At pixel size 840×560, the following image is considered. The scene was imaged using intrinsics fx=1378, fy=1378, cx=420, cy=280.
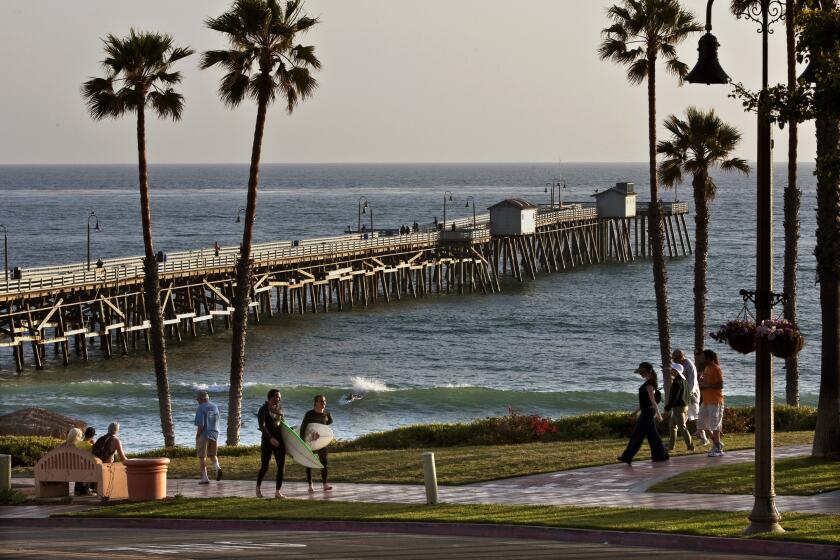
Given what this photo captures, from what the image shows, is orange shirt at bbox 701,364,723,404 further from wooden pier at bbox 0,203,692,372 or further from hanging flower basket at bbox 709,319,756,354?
wooden pier at bbox 0,203,692,372

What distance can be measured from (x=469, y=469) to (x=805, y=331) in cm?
4873

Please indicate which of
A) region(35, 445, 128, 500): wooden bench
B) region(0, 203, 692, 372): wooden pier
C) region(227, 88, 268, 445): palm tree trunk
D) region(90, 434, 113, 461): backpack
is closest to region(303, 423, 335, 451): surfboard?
region(35, 445, 128, 500): wooden bench

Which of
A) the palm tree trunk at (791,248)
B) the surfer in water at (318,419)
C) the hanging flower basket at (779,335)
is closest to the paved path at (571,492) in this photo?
the surfer in water at (318,419)

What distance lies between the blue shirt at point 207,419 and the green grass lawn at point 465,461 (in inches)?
36.6

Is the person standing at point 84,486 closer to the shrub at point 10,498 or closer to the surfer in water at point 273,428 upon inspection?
the shrub at point 10,498

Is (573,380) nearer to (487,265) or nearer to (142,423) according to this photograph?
(142,423)

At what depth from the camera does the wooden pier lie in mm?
51844

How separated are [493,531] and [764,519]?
2.86 m

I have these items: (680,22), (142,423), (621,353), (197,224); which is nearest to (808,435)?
(680,22)

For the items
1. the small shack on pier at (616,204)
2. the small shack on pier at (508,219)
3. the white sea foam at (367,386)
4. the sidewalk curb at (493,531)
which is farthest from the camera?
the small shack on pier at (616,204)

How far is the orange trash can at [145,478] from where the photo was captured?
18031mm

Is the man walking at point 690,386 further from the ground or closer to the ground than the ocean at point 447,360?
further from the ground

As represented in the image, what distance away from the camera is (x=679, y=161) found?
1206 inches

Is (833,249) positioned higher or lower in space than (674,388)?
higher
